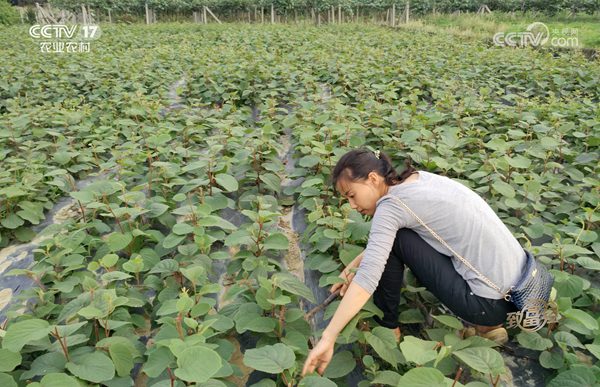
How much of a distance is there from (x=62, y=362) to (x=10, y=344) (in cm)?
22

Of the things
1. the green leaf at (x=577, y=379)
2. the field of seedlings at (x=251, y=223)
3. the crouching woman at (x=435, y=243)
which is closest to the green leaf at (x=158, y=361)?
the field of seedlings at (x=251, y=223)

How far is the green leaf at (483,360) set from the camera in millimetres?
1464

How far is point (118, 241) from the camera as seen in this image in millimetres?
2408

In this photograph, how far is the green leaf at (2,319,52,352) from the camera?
5.10 feet

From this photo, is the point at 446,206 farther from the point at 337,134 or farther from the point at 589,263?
the point at 337,134

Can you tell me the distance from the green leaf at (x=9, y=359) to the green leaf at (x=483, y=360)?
1.53 metres

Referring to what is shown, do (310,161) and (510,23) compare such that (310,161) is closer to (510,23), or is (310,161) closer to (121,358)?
(121,358)

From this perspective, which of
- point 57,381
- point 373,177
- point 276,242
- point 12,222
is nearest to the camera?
point 57,381

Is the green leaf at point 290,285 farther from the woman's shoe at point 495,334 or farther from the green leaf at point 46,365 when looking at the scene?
the green leaf at point 46,365

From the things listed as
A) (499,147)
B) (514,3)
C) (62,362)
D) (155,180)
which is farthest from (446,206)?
(514,3)

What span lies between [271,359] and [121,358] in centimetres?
63

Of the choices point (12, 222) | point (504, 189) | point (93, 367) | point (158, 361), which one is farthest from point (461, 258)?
point (12, 222)

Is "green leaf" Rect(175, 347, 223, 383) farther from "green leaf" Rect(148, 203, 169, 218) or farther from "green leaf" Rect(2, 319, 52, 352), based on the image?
"green leaf" Rect(148, 203, 169, 218)

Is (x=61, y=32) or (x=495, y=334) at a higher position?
(x=61, y=32)
